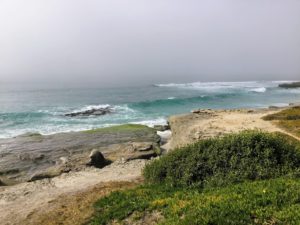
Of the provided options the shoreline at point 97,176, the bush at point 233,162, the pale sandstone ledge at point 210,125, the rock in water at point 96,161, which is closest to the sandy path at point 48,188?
the shoreline at point 97,176

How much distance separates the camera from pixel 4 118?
58.7 m

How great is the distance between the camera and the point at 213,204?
352 inches

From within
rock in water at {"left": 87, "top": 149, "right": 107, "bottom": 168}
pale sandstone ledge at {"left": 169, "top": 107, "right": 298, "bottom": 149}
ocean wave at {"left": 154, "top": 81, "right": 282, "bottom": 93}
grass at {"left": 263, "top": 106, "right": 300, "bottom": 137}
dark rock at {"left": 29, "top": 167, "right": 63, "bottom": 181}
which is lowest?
ocean wave at {"left": 154, "top": 81, "right": 282, "bottom": 93}

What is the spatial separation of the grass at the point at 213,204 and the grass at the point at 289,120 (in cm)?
1125

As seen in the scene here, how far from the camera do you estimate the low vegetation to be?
8.27 m

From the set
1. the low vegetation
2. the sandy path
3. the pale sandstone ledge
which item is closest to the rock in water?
the sandy path

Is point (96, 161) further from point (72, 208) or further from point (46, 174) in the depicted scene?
point (72, 208)

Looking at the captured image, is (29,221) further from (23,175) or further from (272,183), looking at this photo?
(23,175)

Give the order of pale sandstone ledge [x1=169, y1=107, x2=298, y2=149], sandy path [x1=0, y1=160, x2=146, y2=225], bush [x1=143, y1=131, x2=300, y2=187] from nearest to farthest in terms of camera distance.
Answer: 1. bush [x1=143, y1=131, x2=300, y2=187]
2. sandy path [x1=0, y1=160, x2=146, y2=225]
3. pale sandstone ledge [x1=169, y1=107, x2=298, y2=149]

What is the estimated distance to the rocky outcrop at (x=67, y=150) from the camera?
76.9ft

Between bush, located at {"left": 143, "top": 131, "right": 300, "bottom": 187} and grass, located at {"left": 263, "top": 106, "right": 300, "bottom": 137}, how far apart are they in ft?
28.0

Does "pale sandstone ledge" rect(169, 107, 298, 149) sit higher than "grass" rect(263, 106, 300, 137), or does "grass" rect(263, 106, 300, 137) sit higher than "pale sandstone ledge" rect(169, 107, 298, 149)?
"grass" rect(263, 106, 300, 137)

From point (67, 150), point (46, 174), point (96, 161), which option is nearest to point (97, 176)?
point (46, 174)

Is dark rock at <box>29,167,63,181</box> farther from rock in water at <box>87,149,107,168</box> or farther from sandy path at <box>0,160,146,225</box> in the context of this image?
rock in water at <box>87,149,107,168</box>
